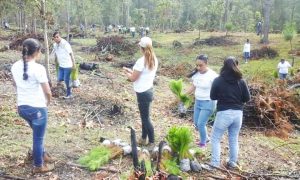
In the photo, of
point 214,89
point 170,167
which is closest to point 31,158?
point 170,167

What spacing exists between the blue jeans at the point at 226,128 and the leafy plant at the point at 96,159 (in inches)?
62.7

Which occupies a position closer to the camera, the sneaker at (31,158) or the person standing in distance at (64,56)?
the sneaker at (31,158)

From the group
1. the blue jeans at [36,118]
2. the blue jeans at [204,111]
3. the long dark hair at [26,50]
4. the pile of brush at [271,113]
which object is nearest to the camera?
the long dark hair at [26,50]

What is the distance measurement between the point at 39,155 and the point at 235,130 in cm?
284

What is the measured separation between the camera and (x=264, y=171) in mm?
6473

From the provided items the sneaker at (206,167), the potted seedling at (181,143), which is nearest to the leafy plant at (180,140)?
the potted seedling at (181,143)

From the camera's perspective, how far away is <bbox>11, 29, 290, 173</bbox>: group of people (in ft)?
16.5

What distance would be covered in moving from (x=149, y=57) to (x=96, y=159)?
170 centimetres

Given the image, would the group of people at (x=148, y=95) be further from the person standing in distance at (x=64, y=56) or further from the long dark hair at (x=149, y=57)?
the person standing in distance at (x=64, y=56)

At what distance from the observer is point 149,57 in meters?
6.14

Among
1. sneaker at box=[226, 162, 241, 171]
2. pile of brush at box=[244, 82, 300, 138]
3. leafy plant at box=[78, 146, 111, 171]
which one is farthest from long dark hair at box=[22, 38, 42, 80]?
pile of brush at box=[244, 82, 300, 138]

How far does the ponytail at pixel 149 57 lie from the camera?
610cm

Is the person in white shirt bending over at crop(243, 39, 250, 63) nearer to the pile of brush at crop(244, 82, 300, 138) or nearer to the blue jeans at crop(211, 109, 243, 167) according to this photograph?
the pile of brush at crop(244, 82, 300, 138)

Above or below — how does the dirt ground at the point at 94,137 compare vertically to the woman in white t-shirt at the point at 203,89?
below
